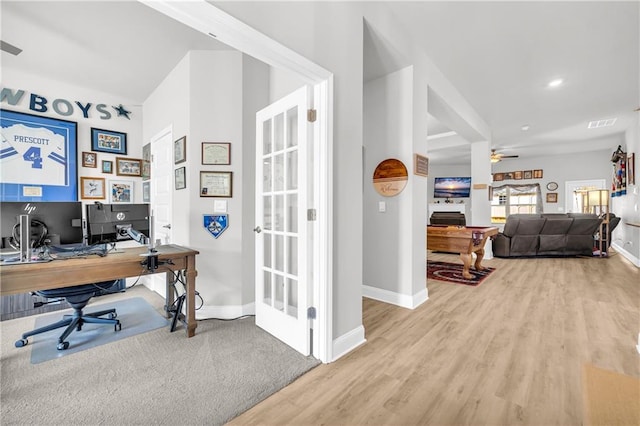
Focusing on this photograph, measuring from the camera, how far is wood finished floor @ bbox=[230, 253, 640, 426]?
150cm

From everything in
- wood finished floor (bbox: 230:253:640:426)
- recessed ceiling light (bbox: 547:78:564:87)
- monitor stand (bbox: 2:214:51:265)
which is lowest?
wood finished floor (bbox: 230:253:640:426)

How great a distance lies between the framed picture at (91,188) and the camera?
366 centimetres

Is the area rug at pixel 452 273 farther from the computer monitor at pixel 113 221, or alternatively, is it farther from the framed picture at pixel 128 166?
the framed picture at pixel 128 166

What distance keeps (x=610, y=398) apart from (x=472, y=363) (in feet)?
4.79

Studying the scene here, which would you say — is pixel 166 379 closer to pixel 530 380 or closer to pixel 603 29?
pixel 530 380

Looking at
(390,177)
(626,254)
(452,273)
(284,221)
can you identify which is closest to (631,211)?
(626,254)

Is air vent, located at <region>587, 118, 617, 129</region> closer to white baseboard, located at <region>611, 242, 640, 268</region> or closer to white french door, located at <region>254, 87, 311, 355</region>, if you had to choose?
white baseboard, located at <region>611, 242, 640, 268</region>

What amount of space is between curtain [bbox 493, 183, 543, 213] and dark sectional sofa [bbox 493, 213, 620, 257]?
163 inches

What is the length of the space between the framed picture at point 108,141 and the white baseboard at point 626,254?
8907 millimetres

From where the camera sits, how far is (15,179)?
3.21 meters

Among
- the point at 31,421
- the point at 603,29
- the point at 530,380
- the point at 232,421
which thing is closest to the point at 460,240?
the point at 530,380

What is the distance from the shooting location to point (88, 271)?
1.98m

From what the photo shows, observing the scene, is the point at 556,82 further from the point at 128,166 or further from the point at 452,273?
the point at 128,166

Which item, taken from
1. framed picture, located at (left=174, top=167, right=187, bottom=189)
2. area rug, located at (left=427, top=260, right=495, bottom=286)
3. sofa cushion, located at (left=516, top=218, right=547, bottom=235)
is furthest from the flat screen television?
framed picture, located at (left=174, top=167, right=187, bottom=189)
